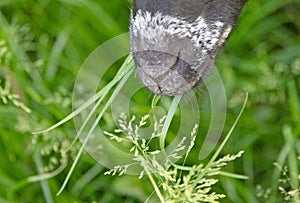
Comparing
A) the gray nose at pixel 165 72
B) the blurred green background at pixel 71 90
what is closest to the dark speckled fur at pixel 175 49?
the gray nose at pixel 165 72

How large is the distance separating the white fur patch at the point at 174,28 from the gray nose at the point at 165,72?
57 millimetres

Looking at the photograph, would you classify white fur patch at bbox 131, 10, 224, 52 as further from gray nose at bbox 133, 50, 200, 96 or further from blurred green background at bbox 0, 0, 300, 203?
blurred green background at bbox 0, 0, 300, 203

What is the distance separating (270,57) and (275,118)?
26 cm

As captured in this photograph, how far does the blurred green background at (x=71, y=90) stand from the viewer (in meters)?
3.19

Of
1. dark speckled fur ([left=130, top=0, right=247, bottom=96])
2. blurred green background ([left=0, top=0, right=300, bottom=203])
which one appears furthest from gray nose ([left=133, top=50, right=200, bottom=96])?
blurred green background ([left=0, top=0, right=300, bottom=203])

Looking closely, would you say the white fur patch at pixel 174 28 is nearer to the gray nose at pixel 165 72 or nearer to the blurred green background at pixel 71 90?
the gray nose at pixel 165 72

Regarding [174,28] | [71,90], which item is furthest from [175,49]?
[71,90]

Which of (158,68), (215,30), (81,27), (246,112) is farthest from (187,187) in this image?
(81,27)

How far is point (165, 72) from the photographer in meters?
2.35

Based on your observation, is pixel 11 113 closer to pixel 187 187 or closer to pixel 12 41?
pixel 12 41

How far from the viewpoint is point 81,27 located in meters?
3.53

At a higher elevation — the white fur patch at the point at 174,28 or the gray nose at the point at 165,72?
the white fur patch at the point at 174,28

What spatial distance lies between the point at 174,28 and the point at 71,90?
1.20 m

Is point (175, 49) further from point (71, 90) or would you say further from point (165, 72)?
point (71, 90)
